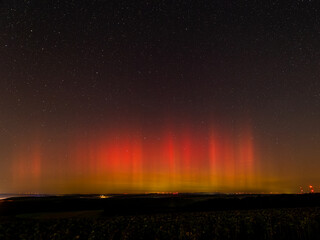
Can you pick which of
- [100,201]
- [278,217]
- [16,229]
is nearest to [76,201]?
[100,201]

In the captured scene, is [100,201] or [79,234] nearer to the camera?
[79,234]

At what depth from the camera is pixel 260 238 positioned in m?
19.1

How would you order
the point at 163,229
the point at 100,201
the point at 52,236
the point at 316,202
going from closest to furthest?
the point at 52,236, the point at 163,229, the point at 316,202, the point at 100,201

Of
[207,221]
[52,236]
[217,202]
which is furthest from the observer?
[217,202]

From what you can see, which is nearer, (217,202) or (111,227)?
(111,227)

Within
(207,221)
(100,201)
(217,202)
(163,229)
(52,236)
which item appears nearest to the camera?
(52,236)

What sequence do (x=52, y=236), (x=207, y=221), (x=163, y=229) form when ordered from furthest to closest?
1. (x=207, y=221)
2. (x=163, y=229)
3. (x=52, y=236)

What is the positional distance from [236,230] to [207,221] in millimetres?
1995

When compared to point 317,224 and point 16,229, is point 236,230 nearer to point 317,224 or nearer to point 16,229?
point 317,224

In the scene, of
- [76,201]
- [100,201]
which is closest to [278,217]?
[100,201]

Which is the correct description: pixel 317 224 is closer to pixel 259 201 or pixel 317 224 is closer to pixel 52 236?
pixel 52 236

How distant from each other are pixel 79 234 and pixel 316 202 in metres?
36.1

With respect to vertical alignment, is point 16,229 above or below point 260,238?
above

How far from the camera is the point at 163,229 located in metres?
18.5
